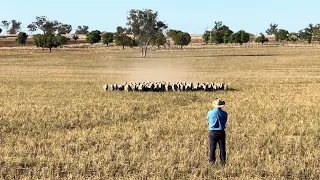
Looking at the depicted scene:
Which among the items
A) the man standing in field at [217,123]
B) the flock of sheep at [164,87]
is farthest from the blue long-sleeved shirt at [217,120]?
the flock of sheep at [164,87]

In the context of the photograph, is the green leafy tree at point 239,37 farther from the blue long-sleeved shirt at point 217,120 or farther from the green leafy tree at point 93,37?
the blue long-sleeved shirt at point 217,120

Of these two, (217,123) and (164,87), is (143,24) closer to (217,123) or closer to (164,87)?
(164,87)

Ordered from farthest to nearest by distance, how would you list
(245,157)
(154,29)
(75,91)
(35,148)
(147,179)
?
(154,29), (75,91), (35,148), (245,157), (147,179)

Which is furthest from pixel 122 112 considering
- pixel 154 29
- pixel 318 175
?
pixel 154 29

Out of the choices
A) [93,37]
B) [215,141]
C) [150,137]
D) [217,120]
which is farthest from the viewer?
[93,37]

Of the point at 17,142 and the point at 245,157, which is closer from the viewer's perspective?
the point at 245,157

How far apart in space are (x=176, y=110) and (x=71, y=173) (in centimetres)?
1101

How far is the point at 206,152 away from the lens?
13023mm

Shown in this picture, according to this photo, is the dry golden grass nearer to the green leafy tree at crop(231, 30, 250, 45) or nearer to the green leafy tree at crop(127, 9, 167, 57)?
the green leafy tree at crop(127, 9, 167, 57)

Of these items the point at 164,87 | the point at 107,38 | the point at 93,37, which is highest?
the point at 93,37

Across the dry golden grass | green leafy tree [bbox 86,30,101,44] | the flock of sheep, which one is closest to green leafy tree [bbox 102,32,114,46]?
green leafy tree [bbox 86,30,101,44]

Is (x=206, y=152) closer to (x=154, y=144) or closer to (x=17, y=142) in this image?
(x=154, y=144)

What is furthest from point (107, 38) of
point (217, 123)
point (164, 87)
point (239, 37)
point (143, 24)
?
point (217, 123)

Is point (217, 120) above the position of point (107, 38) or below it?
above
